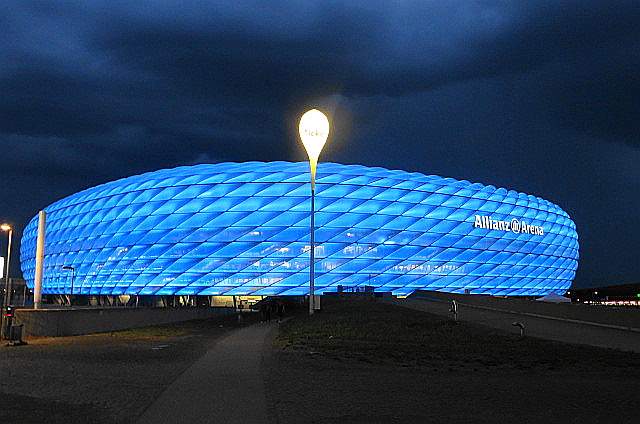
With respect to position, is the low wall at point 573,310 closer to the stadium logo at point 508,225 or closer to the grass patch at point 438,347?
the grass patch at point 438,347

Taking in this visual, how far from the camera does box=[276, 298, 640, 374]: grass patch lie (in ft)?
42.5

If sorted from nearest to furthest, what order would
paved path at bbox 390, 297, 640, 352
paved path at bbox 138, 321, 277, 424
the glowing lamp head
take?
paved path at bbox 138, 321, 277, 424, paved path at bbox 390, 297, 640, 352, the glowing lamp head

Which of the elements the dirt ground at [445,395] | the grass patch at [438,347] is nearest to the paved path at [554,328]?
the grass patch at [438,347]

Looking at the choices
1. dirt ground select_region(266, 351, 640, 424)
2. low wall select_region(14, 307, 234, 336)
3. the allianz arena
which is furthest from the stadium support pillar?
the allianz arena

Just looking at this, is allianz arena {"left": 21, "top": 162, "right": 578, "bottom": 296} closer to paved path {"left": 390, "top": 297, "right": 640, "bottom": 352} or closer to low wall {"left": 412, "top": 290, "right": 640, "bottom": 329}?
low wall {"left": 412, "top": 290, "right": 640, "bottom": 329}

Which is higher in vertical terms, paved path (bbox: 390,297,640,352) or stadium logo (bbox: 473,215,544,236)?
stadium logo (bbox: 473,215,544,236)

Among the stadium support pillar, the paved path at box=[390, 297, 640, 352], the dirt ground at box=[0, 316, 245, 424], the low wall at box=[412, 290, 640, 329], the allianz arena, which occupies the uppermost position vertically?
the allianz arena

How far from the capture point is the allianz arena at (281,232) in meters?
52.3

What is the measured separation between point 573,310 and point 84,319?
60.1 ft

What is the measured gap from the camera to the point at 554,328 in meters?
21.2

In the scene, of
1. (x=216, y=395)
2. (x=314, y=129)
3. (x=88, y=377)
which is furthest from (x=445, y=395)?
(x=314, y=129)

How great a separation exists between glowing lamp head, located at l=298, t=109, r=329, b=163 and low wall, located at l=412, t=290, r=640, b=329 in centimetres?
1115

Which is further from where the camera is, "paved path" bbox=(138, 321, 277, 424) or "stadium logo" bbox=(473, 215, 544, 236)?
"stadium logo" bbox=(473, 215, 544, 236)

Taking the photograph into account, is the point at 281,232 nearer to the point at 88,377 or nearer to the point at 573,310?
the point at 573,310
